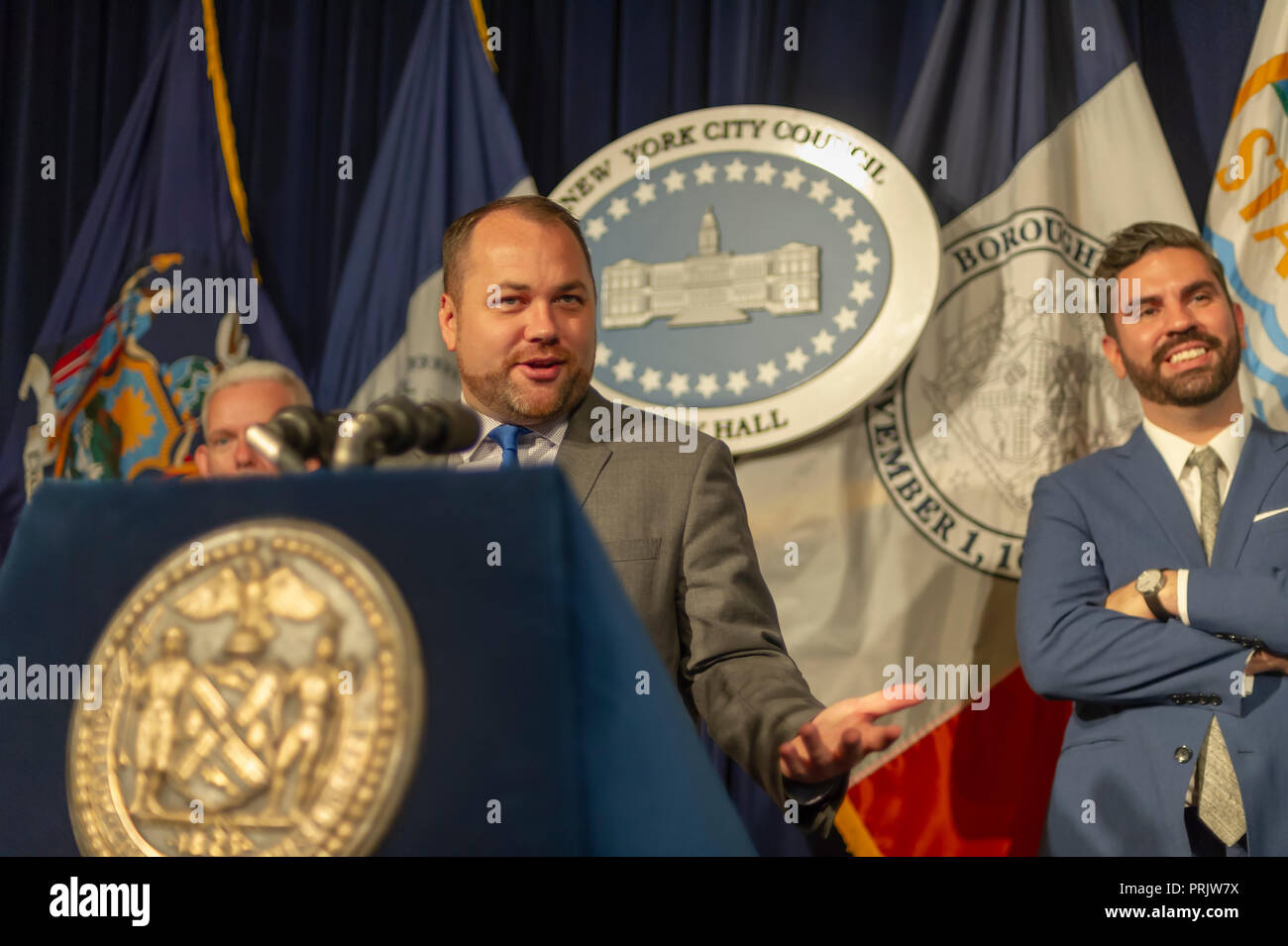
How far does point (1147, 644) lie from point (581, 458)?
1155 millimetres

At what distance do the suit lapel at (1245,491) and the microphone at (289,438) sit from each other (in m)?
1.92

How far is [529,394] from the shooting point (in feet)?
5.92

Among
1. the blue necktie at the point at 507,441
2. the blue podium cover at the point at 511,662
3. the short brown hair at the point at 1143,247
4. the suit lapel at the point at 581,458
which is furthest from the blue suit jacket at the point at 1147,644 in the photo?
the blue podium cover at the point at 511,662

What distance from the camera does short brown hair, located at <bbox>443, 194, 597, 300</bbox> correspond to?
187 cm

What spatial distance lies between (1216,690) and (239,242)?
8.76ft

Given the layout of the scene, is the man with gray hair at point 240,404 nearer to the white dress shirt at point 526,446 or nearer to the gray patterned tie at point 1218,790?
the white dress shirt at point 526,446

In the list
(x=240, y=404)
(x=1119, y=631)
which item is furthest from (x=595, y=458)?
(x=240, y=404)

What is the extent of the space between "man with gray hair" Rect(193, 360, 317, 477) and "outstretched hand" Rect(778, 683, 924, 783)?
2.00m

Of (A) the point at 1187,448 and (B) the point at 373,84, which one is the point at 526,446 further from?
(B) the point at 373,84

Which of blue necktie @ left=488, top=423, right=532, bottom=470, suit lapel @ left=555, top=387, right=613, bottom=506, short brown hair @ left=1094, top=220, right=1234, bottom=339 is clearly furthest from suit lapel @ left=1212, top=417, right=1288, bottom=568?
blue necktie @ left=488, top=423, right=532, bottom=470

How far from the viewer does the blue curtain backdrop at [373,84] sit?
296 centimetres

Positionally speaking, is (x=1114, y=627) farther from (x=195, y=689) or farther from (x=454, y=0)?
(x=454, y=0)

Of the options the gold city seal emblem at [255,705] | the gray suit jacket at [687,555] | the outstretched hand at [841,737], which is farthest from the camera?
the gray suit jacket at [687,555]

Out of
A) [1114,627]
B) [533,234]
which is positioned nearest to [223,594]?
[533,234]
